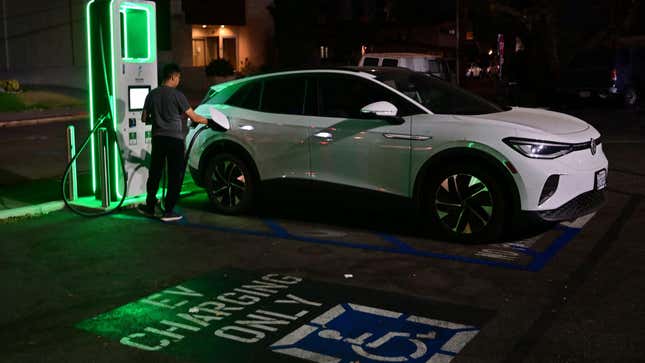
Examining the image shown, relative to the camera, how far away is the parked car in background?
85.5ft

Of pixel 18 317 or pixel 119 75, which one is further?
pixel 119 75

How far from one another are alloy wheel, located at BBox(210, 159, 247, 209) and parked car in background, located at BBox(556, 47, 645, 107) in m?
20.0

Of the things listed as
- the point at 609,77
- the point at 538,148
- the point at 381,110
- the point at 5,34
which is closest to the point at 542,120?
the point at 538,148

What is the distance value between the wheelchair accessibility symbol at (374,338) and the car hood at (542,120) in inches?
106

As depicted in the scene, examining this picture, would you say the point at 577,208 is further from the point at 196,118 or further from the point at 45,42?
the point at 45,42

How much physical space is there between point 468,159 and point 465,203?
0.42 meters

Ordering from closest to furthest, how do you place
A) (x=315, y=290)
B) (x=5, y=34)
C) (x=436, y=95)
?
1. (x=315, y=290)
2. (x=436, y=95)
3. (x=5, y=34)

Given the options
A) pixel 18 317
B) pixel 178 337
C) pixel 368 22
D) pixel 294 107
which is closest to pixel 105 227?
pixel 294 107

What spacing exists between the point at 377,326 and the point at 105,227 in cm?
418

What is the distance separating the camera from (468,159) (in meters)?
7.22

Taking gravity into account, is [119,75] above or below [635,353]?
above

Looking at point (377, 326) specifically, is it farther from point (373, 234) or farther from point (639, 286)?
point (373, 234)

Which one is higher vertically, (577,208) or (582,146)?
(582,146)

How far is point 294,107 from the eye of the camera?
839cm
